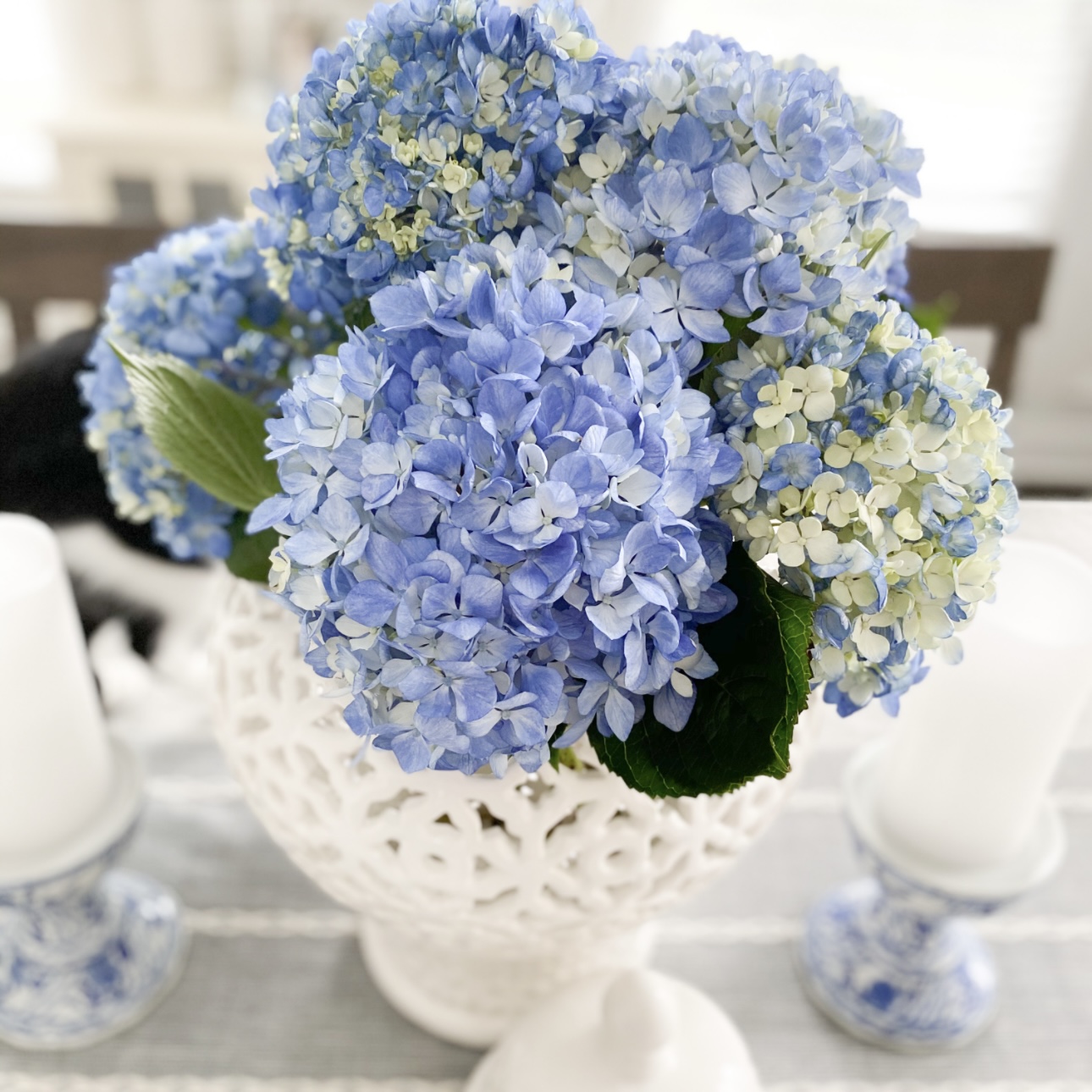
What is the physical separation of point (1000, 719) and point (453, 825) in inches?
10.3

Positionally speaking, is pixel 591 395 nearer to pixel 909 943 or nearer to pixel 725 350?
pixel 725 350

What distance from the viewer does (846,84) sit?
138 cm

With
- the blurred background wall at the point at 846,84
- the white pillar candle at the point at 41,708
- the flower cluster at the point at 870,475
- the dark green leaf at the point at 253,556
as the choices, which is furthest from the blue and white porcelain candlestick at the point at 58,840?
the blurred background wall at the point at 846,84

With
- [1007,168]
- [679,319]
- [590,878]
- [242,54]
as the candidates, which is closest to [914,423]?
[679,319]

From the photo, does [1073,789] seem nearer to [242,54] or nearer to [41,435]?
[41,435]

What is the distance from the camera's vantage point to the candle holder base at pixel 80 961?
50 centimetres

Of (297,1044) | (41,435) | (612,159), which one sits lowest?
(297,1044)

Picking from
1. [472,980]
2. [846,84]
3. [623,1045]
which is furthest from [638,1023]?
[846,84]

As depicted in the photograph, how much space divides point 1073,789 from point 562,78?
1.93 feet

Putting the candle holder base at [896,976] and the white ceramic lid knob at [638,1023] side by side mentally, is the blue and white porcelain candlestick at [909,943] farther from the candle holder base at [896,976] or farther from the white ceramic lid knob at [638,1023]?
the white ceramic lid knob at [638,1023]

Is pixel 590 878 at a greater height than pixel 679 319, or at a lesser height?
lesser

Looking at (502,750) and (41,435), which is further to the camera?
(41,435)

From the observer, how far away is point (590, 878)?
39cm

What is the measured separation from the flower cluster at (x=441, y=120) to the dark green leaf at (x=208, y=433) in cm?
9
